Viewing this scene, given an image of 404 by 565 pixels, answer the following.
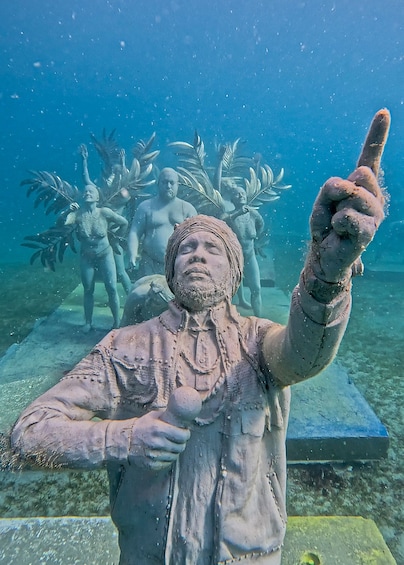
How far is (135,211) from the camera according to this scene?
22.8 feet

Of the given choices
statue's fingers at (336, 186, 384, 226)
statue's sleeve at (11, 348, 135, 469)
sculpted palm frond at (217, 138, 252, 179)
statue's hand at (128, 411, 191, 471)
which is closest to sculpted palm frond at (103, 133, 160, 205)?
sculpted palm frond at (217, 138, 252, 179)

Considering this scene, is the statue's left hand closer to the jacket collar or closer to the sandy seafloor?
the sandy seafloor

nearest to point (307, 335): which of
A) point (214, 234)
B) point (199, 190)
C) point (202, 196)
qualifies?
point (214, 234)

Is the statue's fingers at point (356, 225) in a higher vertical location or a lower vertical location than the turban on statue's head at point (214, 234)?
higher

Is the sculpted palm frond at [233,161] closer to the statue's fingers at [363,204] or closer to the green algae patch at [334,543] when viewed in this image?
the green algae patch at [334,543]

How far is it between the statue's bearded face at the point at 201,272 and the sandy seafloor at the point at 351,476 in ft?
1.16

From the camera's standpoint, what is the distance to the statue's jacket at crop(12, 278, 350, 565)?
4.26ft

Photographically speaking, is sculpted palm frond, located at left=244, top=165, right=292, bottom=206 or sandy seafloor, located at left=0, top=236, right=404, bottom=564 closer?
sandy seafloor, located at left=0, top=236, right=404, bottom=564

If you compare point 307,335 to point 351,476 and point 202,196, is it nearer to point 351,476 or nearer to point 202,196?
point 351,476

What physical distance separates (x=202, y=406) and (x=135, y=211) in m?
5.87

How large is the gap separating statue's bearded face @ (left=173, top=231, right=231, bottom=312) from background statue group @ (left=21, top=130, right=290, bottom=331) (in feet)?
13.7

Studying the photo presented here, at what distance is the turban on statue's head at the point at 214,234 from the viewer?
5.83ft

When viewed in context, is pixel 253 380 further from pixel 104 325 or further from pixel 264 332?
pixel 104 325

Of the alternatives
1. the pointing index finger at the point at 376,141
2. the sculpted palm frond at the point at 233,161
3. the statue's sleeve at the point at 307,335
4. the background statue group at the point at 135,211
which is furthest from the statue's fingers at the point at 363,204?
the sculpted palm frond at the point at 233,161
